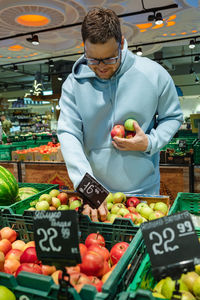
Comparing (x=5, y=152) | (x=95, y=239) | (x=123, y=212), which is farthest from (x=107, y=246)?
(x=5, y=152)

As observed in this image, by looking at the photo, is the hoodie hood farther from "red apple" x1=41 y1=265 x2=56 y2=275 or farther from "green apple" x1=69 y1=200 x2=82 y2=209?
"red apple" x1=41 y1=265 x2=56 y2=275

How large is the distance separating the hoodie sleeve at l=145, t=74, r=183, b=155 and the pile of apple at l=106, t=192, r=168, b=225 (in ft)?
1.12

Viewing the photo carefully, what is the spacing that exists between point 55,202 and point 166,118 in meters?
0.95

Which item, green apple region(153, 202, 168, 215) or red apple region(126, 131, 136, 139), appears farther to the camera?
red apple region(126, 131, 136, 139)

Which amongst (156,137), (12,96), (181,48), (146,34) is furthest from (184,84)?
(156,137)

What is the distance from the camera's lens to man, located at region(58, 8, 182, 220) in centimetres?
168

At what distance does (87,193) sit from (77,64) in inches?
34.7

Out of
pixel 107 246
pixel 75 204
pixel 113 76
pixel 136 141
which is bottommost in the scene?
pixel 107 246

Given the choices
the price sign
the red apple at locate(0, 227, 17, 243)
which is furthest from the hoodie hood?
the red apple at locate(0, 227, 17, 243)

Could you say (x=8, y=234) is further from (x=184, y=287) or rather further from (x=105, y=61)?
(x=105, y=61)

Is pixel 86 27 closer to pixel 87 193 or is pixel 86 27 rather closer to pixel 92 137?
pixel 92 137

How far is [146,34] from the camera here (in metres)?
8.42

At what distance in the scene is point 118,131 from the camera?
1.69m

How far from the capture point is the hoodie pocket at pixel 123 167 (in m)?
1.79
